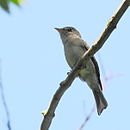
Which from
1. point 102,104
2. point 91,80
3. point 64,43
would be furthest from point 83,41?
point 102,104

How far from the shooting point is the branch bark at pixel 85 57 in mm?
2607

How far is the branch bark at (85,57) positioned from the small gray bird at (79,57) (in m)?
2.57

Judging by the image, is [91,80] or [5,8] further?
[91,80]

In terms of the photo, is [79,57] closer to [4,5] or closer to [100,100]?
[100,100]

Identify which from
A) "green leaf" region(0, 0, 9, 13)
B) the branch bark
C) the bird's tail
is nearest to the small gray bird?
the bird's tail

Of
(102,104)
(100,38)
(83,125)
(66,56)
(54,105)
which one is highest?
(66,56)

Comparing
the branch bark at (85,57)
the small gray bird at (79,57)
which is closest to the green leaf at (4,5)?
the branch bark at (85,57)

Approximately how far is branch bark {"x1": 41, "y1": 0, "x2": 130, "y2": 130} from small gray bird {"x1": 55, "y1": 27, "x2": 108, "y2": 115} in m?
2.57

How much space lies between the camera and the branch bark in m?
2.61

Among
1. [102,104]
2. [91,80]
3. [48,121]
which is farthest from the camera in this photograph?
[91,80]

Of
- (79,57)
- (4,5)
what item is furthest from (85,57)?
(79,57)

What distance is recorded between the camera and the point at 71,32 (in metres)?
7.12

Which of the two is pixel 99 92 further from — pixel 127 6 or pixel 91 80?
pixel 127 6

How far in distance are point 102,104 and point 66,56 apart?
1204 mm
